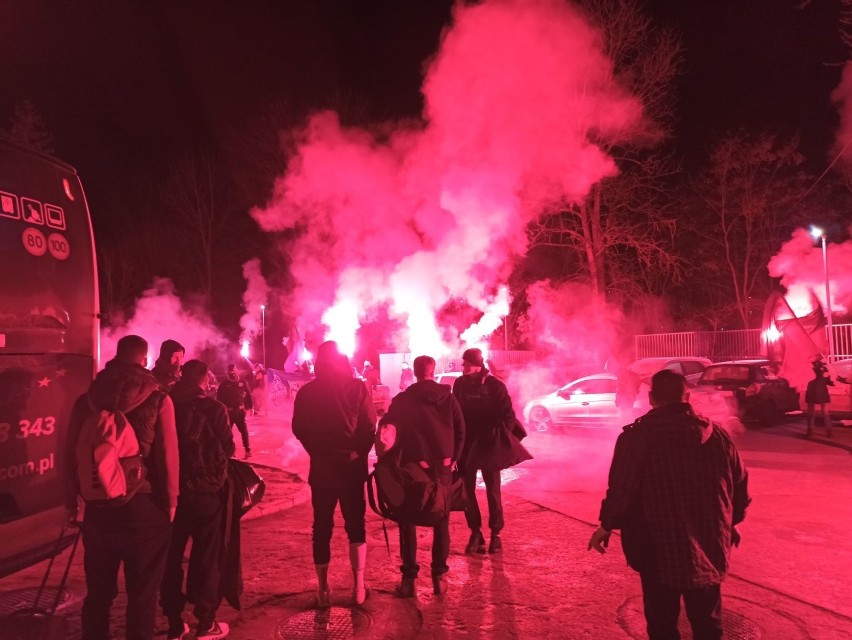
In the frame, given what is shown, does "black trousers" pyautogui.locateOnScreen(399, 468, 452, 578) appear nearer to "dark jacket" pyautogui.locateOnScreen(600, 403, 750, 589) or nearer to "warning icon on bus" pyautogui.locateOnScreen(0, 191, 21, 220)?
"dark jacket" pyautogui.locateOnScreen(600, 403, 750, 589)

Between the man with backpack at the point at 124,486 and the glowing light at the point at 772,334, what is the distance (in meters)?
14.6

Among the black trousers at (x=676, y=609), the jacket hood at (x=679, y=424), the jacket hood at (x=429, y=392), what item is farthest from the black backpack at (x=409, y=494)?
the jacket hood at (x=679, y=424)

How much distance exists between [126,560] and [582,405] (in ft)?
38.3

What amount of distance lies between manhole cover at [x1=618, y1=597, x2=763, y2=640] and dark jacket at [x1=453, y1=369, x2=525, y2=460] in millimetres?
1861

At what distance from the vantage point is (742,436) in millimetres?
13227

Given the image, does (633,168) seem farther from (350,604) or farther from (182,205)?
(182,205)

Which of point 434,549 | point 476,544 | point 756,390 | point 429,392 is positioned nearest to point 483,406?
point 429,392

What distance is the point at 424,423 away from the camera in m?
5.01

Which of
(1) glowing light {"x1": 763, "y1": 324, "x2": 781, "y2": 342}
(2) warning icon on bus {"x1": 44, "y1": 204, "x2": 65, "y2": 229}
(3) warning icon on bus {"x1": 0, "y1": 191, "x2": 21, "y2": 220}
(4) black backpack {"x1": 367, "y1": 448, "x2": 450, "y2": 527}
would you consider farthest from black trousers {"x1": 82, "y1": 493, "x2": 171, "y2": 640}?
(1) glowing light {"x1": 763, "y1": 324, "x2": 781, "y2": 342}

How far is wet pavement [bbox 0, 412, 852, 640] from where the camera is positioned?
4395 mm

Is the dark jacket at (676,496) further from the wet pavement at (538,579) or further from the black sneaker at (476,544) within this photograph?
the black sneaker at (476,544)

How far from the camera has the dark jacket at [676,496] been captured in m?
3.01

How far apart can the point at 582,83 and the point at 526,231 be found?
506cm

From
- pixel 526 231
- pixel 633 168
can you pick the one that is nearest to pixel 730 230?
pixel 633 168
